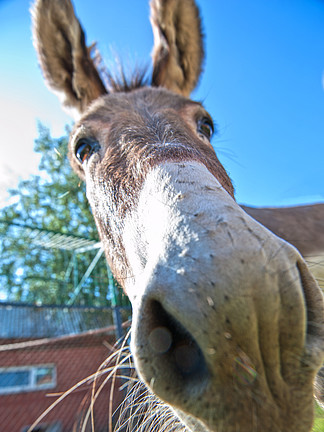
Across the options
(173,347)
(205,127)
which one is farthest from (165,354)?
(205,127)

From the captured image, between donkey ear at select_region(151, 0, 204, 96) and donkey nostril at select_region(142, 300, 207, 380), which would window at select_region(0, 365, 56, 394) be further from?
donkey nostril at select_region(142, 300, 207, 380)

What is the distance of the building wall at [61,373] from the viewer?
22.7 ft

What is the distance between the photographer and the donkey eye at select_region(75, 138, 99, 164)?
2.31m

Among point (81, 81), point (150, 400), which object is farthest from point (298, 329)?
point (81, 81)

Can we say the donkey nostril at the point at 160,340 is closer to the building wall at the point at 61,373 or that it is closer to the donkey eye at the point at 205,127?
the donkey eye at the point at 205,127

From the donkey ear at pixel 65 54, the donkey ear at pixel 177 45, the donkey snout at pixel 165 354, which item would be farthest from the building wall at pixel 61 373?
the donkey snout at pixel 165 354

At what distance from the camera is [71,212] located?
14641 millimetres

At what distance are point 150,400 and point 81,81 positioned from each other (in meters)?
3.19

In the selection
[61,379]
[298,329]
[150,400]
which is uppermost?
[298,329]

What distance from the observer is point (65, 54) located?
3.35 meters

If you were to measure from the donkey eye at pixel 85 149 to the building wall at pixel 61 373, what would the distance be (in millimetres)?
5913

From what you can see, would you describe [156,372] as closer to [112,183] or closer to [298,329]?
[298,329]

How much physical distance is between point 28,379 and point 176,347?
29.7 ft

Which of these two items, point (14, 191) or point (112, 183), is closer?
point (112, 183)
